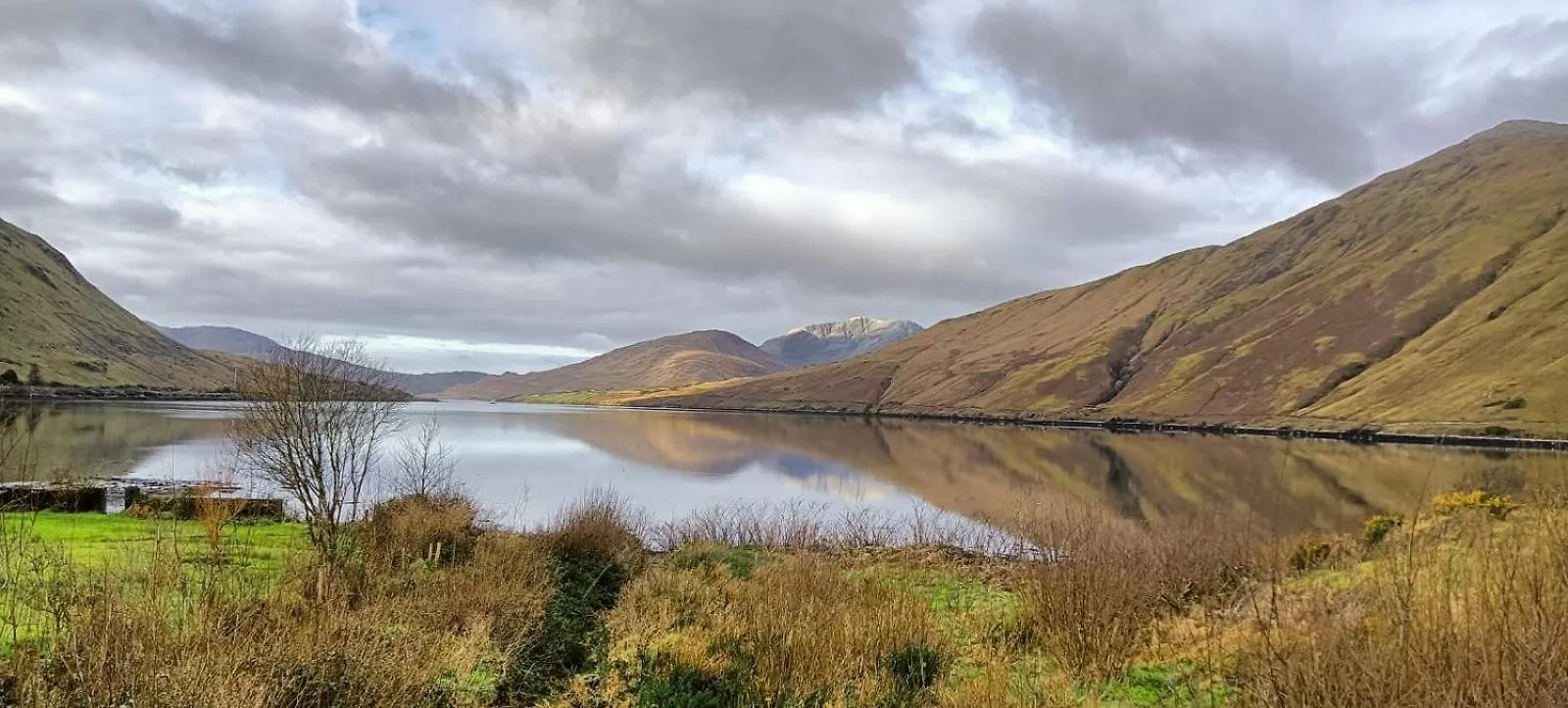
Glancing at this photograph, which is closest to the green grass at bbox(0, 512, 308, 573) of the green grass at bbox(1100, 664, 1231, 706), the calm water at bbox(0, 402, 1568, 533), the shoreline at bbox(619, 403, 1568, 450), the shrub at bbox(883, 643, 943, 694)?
the calm water at bbox(0, 402, 1568, 533)

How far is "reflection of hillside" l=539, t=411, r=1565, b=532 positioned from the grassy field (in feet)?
39.1

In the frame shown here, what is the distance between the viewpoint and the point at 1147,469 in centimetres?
7106

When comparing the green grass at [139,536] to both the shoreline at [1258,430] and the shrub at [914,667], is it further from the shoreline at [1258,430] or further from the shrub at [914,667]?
the shoreline at [1258,430]

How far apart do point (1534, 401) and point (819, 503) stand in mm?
105257

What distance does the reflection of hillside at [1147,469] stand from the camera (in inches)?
1770

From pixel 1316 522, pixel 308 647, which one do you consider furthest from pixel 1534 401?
pixel 308 647

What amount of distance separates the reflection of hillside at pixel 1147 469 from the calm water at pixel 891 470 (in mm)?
220

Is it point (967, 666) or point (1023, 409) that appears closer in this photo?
point (967, 666)

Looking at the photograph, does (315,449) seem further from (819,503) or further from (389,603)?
(819,503)

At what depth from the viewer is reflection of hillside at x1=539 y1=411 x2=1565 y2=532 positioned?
45.0 m

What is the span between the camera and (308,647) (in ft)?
28.3

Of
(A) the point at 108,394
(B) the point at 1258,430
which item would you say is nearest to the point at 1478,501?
(B) the point at 1258,430

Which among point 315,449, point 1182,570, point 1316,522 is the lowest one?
point 1316,522

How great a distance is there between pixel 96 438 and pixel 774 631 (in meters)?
72.8
